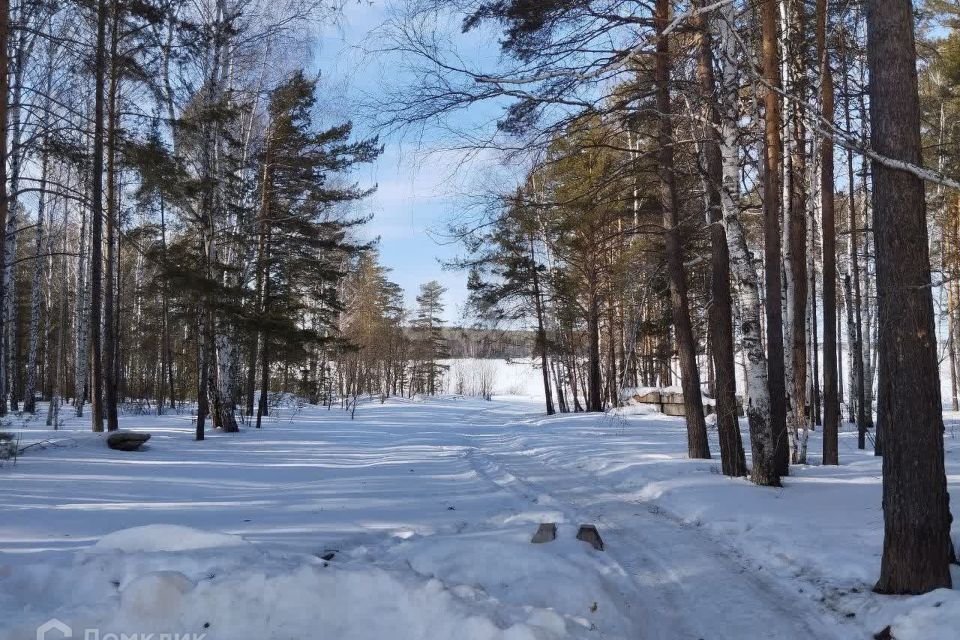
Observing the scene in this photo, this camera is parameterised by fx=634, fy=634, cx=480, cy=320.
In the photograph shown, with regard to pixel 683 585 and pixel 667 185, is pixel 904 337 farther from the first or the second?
pixel 667 185

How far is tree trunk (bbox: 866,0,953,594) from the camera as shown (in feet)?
13.6

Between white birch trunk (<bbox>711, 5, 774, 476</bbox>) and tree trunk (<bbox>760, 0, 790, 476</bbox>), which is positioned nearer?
white birch trunk (<bbox>711, 5, 774, 476</bbox>)

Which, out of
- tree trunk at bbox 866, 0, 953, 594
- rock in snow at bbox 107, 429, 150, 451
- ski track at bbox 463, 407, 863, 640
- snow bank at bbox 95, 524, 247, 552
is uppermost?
tree trunk at bbox 866, 0, 953, 594

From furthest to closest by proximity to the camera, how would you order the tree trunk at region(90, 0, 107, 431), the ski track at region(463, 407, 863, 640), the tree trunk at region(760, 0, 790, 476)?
1. the tree trunk at region(90, 0, 107, 431)
2. the tree trunk at region(760, 0, 790, 476)
3. the ski track at region(463, 407, 863, 640)

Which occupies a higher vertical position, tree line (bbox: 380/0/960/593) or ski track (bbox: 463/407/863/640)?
tree line (bbox: 380/0/960/593)

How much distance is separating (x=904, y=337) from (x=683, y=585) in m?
2.31

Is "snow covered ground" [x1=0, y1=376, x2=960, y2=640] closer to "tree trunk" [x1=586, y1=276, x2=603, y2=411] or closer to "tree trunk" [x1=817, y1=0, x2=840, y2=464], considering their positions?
"tree trunk" [x1=817, y1=0, x2=840, y2=464]

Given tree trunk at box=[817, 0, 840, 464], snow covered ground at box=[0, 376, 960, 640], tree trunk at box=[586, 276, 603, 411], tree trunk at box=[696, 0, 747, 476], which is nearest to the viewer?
snow covered ground at box=[0, 376, 960, 640]

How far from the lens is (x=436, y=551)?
16.0 feet

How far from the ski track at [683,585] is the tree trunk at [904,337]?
2.29 ft

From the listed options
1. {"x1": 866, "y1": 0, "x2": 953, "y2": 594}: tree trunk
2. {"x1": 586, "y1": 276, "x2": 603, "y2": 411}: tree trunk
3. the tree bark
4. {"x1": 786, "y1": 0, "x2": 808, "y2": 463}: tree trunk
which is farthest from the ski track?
{"x1": 586, "y1": 276, "x2": 603, "y2": 411}: tree trunk

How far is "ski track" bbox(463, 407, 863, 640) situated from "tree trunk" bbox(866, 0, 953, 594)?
27.4 inches

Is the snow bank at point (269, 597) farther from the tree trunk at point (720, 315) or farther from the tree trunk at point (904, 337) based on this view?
the tree trunk at point (720, 315)

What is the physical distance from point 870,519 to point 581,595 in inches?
147
